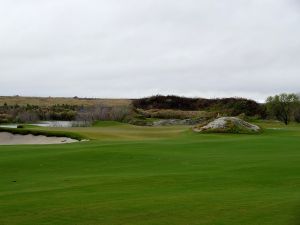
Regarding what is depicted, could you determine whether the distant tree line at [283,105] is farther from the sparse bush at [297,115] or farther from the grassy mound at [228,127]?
the grassy mound at [228,127]

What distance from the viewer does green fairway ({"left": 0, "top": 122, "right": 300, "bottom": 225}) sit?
→ 35.4 ft

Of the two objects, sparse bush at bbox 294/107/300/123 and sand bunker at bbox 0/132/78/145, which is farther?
sparse bush at bbox 294/107/300/123

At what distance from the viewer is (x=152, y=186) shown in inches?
591

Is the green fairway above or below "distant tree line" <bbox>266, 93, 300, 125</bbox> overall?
below

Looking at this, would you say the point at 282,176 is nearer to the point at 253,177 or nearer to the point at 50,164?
the point at 253,177

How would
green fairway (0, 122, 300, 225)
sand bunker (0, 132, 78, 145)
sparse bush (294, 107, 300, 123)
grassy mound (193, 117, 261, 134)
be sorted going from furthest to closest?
sparse bush (294, 107, 300, 123) → grassy mound (193, 117, 261, 134) → sand bunker (0, 132, 78, 145) → green fairway (0, 122, 300, 225)

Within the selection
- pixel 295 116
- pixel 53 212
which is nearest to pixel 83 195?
pixel 53 212

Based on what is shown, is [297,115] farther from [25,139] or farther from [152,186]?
[152,186]

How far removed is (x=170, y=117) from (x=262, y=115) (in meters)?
14.4

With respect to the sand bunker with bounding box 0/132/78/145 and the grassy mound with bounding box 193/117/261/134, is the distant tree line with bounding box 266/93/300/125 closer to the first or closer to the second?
the grassy mound with bounding box 193/117/261/134

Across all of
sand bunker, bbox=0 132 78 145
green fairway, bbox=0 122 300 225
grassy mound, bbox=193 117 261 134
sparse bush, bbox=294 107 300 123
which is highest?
sparse bush, bbox=294 107 300 123

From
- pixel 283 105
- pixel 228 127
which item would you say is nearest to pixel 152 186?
pixel 228 127

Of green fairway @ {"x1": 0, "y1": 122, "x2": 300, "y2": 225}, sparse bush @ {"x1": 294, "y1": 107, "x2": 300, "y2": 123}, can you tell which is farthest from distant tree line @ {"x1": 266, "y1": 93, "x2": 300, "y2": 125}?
green fairway @ {"x1": 0, "y1": 122, "x2": 300, "y2": 225}

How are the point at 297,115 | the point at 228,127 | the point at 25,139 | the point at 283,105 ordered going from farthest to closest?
the point at 297,115 → the point at 283,105 → the point at 228,127 → the point at 25,139
